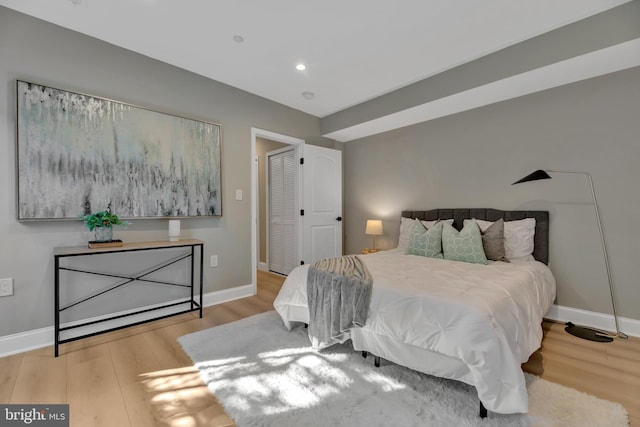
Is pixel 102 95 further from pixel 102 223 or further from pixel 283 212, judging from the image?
pixel 283 212

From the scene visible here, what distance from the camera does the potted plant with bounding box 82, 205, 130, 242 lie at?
2275mm

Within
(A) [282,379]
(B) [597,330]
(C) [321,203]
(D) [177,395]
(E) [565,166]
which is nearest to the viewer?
(D) [177,395]

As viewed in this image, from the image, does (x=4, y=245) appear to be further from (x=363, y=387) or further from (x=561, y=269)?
(x=561, y=269)

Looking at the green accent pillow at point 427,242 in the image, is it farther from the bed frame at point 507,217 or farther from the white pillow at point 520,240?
the white pillow at point 520,240

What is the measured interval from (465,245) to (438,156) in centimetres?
143

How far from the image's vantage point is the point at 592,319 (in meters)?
2.59

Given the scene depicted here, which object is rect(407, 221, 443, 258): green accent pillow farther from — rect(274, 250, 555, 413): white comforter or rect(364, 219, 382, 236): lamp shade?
rect(364, 219, 382, 236): lamp shade

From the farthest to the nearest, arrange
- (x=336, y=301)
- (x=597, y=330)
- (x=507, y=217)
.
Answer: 1. (x=507, y=217)
2. (x=597, y=330)
3. (x=336, y=301)

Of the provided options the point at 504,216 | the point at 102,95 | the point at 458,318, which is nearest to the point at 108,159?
the point at 102,95

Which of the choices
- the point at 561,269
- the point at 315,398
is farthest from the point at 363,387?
the point at 561,269

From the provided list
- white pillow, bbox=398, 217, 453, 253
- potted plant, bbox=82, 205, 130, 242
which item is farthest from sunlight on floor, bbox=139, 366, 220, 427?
white pillow, bbox=398, 217, 453, 253

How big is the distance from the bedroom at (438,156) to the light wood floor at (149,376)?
1.60ft

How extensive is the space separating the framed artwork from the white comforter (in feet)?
5.24

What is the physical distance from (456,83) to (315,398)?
3.11 m
